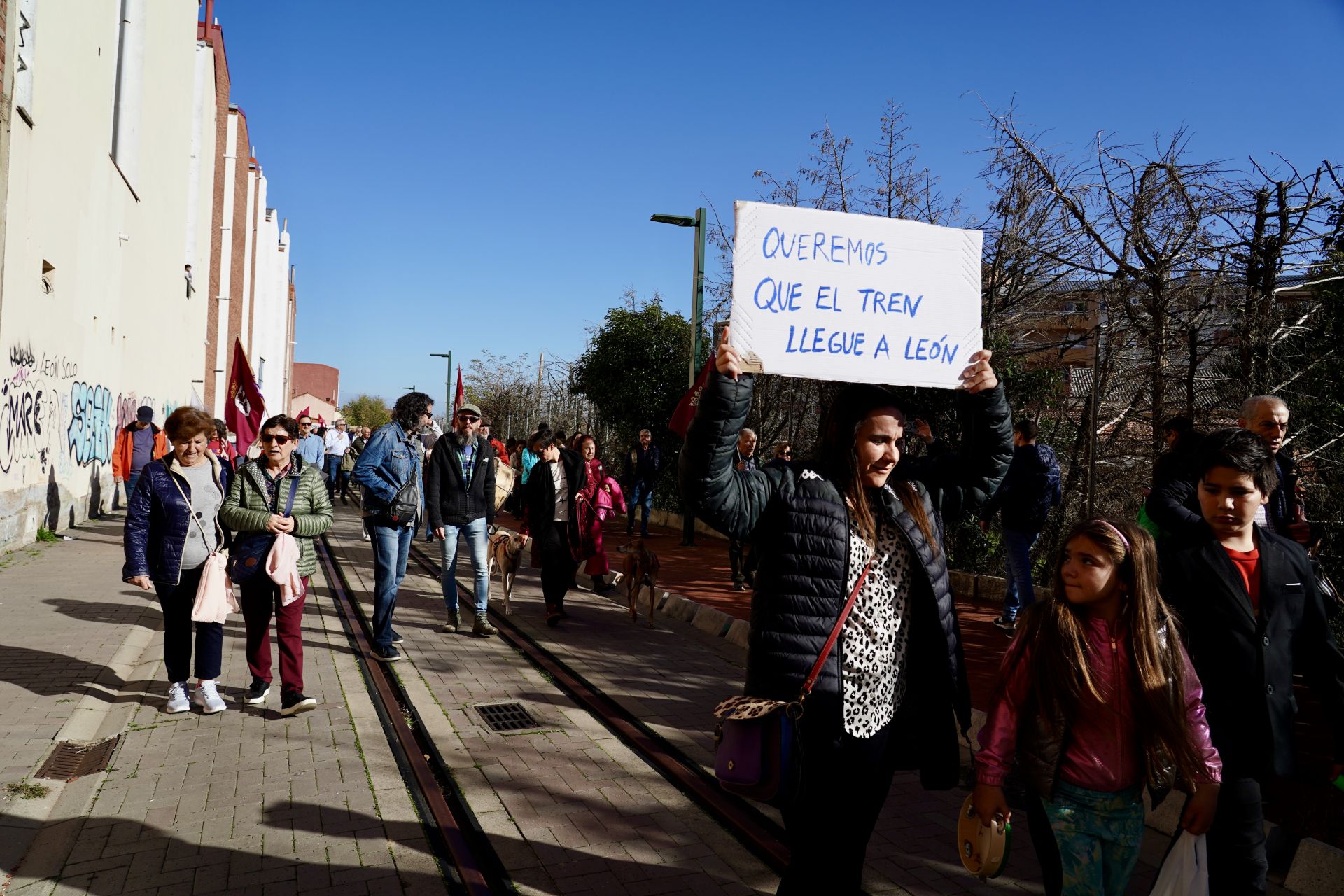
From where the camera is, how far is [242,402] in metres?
9.00

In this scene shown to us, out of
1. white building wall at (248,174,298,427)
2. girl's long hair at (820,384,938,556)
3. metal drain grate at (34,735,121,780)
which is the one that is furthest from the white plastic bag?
white building wall at (248,174,298,427)

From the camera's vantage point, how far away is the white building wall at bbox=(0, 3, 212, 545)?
11.6m

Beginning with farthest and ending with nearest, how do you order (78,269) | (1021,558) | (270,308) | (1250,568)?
1. (270,308)
2. (78,269)
3. (1021,558)
4. (1250,568)

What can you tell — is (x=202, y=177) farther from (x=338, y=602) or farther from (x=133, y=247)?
(x=338, y=602)

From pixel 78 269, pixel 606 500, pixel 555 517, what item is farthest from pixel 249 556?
pixel 78 269

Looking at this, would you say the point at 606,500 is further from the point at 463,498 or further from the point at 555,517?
the point at 463,498

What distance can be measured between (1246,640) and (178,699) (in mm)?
5572

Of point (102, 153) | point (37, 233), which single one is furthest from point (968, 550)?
point (102, 153)

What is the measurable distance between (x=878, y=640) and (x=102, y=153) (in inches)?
671

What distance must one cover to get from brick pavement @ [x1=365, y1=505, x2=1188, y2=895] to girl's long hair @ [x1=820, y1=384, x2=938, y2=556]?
Answer: 1719 millimetres

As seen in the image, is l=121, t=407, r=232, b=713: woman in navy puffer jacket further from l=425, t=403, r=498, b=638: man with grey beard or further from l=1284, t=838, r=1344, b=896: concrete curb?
l=1284, t=838, r=1344, b=896: concrete curb

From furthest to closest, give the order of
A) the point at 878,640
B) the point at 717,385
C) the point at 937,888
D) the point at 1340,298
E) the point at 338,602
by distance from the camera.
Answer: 1. the point at 338,602
2. the point at 1340,298
3. the point at 937,888
4. the point at 878,640
5. the point at 717,385

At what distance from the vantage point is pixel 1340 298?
7582 millimetres

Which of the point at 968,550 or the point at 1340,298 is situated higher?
the point at 1340,298
